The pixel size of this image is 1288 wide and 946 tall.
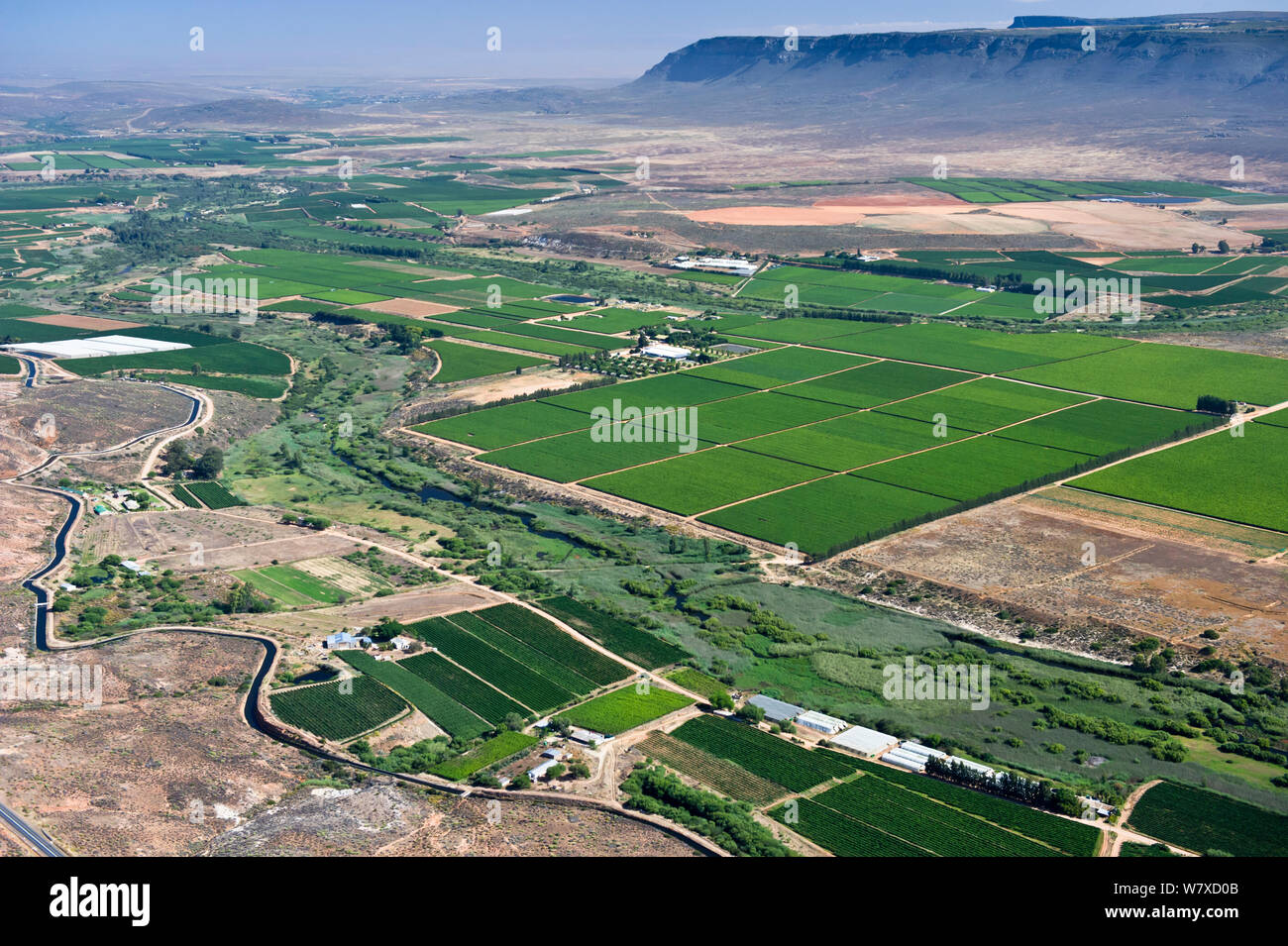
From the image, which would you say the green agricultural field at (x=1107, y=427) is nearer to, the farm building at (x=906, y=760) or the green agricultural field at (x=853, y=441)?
the green agricultural field at (x=853, y=441)

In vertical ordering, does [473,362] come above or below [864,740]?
above

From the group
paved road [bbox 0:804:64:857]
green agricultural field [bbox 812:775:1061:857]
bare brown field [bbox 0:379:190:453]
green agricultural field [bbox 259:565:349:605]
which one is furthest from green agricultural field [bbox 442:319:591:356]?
paved road [bbox 0:804:64:857]

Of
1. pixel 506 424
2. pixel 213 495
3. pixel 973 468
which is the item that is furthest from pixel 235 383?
pixel 973 468

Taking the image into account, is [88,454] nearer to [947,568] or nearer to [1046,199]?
[947,568]

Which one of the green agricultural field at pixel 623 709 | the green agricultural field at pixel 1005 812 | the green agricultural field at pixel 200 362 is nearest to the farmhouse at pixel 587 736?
the green agricultural field at pixel 623 709

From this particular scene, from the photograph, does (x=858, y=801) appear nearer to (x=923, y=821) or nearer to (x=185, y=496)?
(x=923, y=821)
